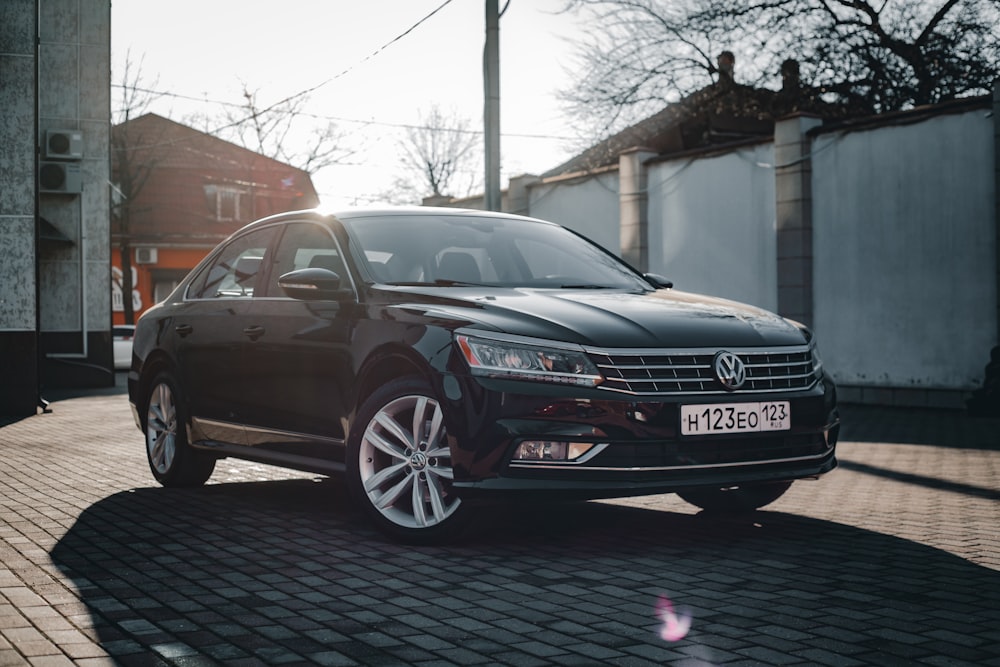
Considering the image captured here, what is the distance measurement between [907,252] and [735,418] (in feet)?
36.9

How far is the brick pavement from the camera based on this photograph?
3.78m

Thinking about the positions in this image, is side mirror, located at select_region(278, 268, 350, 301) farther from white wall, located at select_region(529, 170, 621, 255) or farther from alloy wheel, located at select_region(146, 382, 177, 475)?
white wall, located at select_region(529, 170, 621, 255)

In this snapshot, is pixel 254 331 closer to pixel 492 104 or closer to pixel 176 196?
pixel 492 104

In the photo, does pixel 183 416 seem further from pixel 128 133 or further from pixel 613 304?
pixel 128 133

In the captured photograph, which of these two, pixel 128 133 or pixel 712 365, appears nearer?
pixel 712 365

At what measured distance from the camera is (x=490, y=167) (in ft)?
49.7

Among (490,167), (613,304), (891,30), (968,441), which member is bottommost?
(968,441)

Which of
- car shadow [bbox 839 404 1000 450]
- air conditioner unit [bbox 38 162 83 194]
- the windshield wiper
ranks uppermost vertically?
air conditioner unit [bbox 38 162 83 194]

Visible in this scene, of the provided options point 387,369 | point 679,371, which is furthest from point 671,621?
point 387,369

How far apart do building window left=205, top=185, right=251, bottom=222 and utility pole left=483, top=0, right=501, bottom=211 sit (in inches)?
1434

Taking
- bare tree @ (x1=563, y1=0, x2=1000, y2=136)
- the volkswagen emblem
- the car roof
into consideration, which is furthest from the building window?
the volkswagen emblem

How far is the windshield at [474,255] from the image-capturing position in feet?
20.2

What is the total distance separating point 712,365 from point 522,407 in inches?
33.6

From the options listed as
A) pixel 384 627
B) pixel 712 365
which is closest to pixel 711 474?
pixel 712 365
